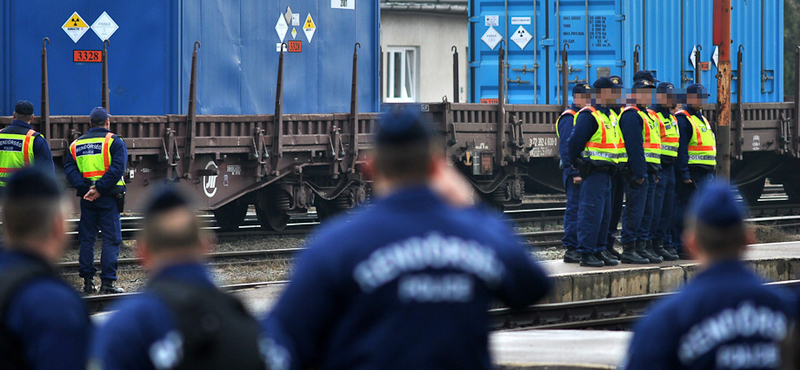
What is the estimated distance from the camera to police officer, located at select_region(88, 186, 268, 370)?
2459 mm

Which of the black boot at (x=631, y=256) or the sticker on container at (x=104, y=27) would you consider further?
the sticker on container at (x=104, y=27)

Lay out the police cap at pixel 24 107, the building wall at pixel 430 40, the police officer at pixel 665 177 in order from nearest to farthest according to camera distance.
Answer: the police cap at pixel 24 107, the police officer at pixel 665 177, the building wall at pixel 430 40

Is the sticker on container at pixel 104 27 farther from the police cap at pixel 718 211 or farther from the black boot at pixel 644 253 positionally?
the police cap at pixel 718 211

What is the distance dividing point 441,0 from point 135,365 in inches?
1021

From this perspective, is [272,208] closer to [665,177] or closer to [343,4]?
[343,4]

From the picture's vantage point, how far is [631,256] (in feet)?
33.8

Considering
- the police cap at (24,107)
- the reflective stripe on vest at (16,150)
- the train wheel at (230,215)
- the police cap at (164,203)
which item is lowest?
the train wheel at (230,215)

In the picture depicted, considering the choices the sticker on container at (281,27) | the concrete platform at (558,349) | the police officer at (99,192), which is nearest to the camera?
the concrete platform at (558,349)

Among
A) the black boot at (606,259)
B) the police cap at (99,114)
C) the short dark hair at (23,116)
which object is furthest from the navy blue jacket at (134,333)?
the black boot at (606,259)

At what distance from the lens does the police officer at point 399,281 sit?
2.52 metres

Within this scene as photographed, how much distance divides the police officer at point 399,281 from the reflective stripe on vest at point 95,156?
23.1 ft

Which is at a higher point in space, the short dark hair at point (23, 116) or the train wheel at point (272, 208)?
the short dark hair at point (23, 116)

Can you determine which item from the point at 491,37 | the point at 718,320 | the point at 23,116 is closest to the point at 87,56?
the point at 23,116

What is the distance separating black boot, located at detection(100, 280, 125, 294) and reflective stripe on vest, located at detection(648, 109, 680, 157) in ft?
16.9
